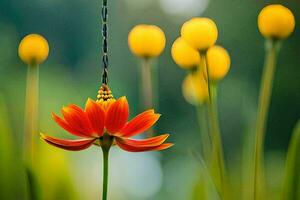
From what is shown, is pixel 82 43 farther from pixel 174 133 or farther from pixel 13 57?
pixel 174 133

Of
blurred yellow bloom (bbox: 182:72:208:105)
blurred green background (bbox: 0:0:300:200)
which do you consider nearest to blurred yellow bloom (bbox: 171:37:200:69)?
blurred yellow bloom (bbox: 182:72:208:105)

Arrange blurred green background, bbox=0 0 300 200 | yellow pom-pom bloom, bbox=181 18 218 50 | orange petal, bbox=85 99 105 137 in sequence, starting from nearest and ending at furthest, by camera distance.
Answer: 1. orange petal, bbox=85 99 105 137
2. yellow pom-pom bloom, bbox=181 18 218 50
3. blurred green background, bbox=0 0 300 200

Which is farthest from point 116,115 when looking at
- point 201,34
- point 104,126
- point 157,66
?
point 157,66

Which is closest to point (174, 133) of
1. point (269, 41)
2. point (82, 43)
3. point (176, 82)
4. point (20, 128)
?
point (176, 82)

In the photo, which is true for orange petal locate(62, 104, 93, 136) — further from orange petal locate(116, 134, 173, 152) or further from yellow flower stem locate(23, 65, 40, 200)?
yellow flower stem locate(23, 65, 40, 200)

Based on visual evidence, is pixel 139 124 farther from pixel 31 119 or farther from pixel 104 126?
pixel 31 119
